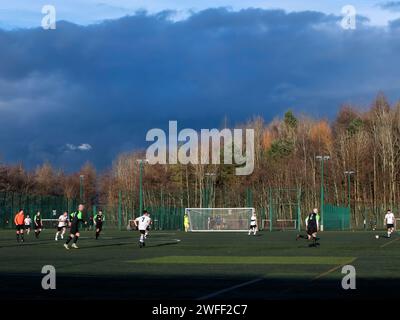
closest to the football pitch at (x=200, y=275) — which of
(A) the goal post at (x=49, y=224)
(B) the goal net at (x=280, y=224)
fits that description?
(B) the goal net at (x=280, y=224)

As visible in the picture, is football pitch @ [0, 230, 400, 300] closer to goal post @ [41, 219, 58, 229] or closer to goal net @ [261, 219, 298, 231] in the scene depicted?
goal net @ [261, 219, 298, 231]

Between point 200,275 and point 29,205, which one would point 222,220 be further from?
point 200,275

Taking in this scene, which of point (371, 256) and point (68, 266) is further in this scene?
point (371, 256)

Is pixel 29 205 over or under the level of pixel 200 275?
over

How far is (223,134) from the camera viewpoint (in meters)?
Result: 98.2

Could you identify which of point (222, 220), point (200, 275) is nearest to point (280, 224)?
point (222, 220)

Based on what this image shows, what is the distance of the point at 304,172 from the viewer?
98.2 meters

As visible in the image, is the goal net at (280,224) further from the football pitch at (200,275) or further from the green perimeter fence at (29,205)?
the football pitch at (200,275)

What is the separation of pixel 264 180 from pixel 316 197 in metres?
8.60

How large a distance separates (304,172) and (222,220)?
87.1 ft
